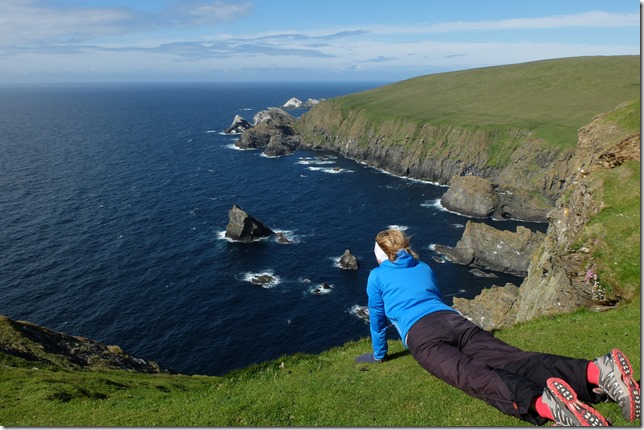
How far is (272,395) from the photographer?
38.7ft

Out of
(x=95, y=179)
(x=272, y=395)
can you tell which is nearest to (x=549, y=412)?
(x=272, y=395)

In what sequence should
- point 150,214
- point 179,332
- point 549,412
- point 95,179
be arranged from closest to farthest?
point 549,412 < point 179,332 < point 150,214 < point 95,179

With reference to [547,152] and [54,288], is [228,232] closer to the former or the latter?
[54,288]

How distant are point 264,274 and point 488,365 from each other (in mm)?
71233

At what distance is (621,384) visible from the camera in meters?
7.32

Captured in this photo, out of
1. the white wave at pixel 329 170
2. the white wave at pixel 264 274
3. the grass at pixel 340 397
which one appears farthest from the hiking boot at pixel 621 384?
the white wave at pixel 329 170

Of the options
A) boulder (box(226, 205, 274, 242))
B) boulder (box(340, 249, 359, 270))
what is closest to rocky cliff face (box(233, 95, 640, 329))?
boulder (box(340, 249, 359, 270))

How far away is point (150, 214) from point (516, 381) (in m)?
107

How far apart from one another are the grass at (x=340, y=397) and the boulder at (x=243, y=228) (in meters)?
70.8

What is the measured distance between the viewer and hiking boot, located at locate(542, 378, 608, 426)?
6.81 m

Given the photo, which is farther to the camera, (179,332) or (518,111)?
(518,111)

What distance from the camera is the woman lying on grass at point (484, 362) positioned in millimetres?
7281

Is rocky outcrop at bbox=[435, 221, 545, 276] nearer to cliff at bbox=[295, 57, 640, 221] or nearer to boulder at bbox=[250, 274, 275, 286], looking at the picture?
cliff at bbox=[295, 57, 640, 221]

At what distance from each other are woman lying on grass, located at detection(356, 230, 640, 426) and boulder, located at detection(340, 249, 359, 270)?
66790 millimetres
